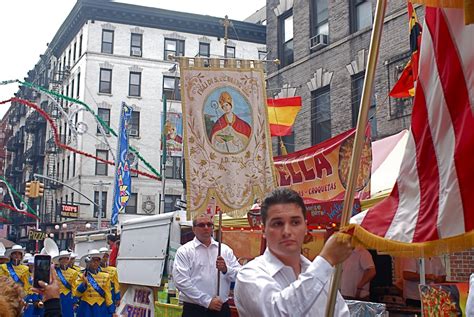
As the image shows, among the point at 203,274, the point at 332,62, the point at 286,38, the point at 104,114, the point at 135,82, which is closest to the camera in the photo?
the point at 203,274

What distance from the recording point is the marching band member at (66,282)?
1304 centimetres

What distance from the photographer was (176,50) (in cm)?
4641

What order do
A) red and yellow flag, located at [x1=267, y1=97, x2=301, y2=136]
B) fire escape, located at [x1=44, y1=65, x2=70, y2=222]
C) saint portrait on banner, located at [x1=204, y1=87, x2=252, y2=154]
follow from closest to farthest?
saint portrait on banner, located at [x1=204, y1=87, x2=252, y2=154] → red and yellow flag, located at [x1=267, y1=97, x2=301, y2=136] → fire escape, located at [x1=44, y1=65, x2=70, y2=222]

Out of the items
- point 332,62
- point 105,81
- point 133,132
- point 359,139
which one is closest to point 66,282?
point 332,62

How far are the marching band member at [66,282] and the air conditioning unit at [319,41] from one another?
343 inches

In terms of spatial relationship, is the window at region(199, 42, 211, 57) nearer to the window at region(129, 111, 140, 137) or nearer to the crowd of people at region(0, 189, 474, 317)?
the window at region(129, 111, 140, 137)

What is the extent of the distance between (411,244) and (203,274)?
497 cm

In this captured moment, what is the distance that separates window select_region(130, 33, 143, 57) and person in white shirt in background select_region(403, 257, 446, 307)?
38080mm

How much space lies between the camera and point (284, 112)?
51.2ft

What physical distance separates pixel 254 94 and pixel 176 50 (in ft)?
130

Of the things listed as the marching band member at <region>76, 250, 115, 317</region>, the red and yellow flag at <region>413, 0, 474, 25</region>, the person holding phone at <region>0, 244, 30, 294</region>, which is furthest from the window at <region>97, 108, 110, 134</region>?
the red and yellow flag at <region>413, 0, 474, 25</region>

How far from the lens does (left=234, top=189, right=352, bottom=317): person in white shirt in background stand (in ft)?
9.09

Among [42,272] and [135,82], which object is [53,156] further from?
[42,272]

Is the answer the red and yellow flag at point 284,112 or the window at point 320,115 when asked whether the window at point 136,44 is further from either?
the red and yellow flag at point 284,112
